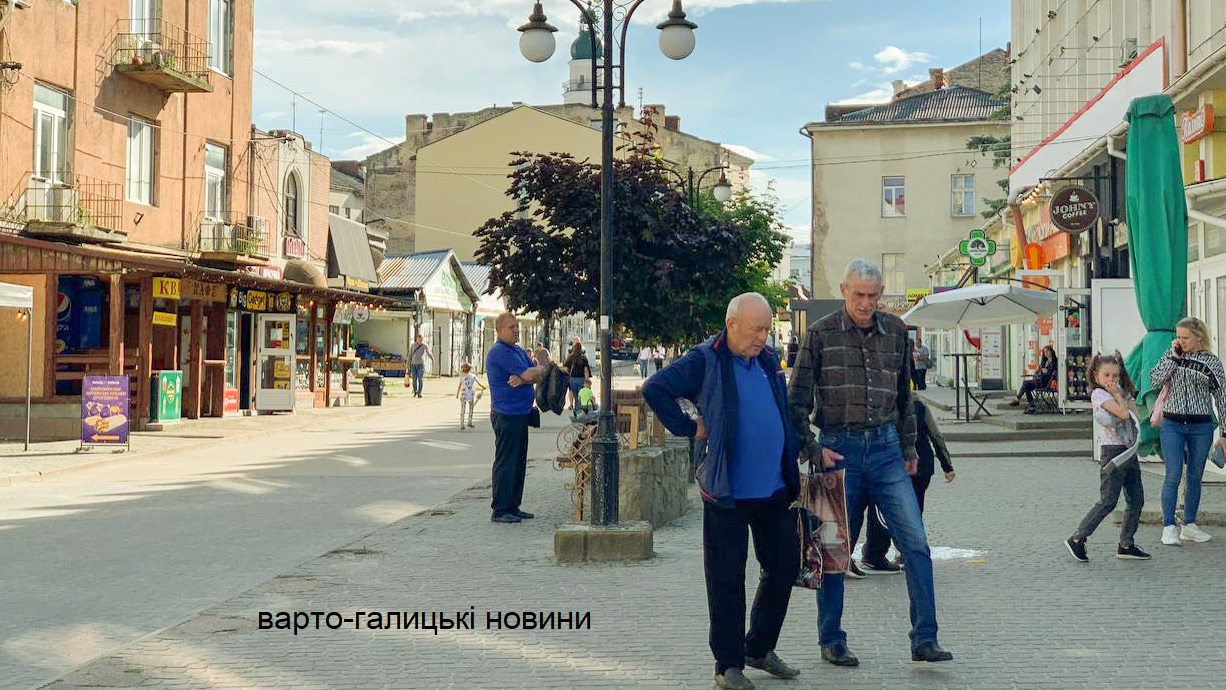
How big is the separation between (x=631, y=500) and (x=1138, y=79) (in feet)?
38.2

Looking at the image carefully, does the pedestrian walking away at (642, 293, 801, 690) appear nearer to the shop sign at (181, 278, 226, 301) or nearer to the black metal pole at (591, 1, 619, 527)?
the black metal pole at (591, 1, 619, 527)

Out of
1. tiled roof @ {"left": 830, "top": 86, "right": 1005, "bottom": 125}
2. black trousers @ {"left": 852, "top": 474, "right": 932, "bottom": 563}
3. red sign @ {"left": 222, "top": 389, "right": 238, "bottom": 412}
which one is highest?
tiled roof @ {"left": 830, "top": 86, "right": 1005, "bottom": 125}

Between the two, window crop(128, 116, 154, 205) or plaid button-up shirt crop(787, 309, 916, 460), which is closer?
plaid button-up shirt crop(787, 309, 916, 460)

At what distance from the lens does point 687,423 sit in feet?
17.5

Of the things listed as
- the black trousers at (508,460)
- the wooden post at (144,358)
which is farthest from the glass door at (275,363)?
the black trousers at (508,460)

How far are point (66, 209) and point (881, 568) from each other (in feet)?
56.8

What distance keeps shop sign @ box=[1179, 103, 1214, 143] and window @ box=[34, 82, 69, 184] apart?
17767 millimetres

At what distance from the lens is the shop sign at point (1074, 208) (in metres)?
19.6

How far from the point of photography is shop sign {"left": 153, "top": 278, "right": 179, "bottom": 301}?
2142cm

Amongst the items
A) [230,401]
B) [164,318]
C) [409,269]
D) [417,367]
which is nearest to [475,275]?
[409,269]

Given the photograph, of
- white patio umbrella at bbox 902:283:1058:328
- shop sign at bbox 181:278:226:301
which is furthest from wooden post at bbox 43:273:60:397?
white patio umbrella at bbox 902:283:1058:328

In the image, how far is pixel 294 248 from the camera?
30797 mm

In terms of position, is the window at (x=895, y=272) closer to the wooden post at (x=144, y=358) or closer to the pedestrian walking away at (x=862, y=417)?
the wooden post at (x=144, y=358)

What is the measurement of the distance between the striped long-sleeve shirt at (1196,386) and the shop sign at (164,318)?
1829 centimetres
